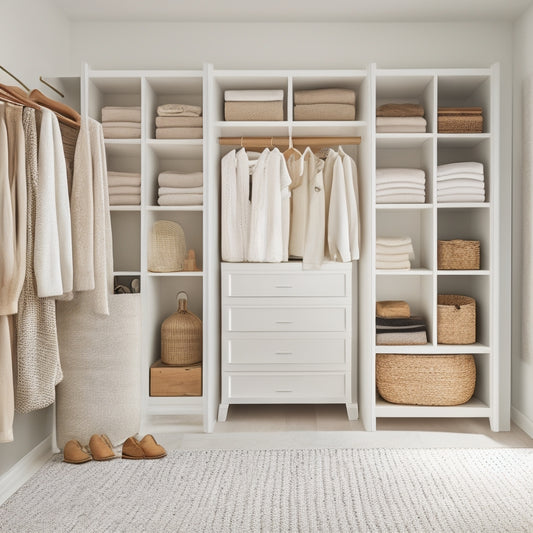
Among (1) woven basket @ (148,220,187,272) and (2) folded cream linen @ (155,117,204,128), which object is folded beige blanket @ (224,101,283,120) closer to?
(2) folded cream linen @ (155,117,204,128)

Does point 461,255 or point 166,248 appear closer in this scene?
Answer: point 461,255

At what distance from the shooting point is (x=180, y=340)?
3.66m

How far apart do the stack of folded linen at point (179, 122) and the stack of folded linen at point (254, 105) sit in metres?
0.21

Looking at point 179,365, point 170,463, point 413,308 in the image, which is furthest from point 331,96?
point 170,463

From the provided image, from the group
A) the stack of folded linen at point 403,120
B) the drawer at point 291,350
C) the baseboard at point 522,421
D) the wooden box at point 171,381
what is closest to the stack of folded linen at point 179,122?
the stack of folded linen at point 403,120

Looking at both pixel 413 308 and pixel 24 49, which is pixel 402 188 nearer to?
pixel 413 308

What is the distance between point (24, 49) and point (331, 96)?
1.76 meters

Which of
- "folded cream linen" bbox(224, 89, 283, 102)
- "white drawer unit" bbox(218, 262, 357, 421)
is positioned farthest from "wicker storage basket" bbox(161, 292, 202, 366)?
"folded cream linen" bbox(224, 89, 283, 102)

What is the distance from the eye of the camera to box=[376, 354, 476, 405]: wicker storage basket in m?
3.50

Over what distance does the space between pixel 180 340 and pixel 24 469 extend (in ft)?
3.85

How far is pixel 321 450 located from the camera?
3.12 meters

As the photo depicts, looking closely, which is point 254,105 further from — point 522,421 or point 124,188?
point 522,421

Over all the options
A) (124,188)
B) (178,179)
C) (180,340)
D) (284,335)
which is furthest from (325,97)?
(180,340)

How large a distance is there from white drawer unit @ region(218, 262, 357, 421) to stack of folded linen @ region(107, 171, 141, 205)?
701 mm
